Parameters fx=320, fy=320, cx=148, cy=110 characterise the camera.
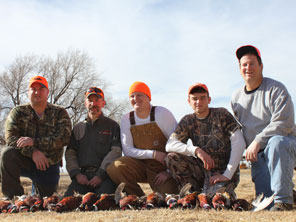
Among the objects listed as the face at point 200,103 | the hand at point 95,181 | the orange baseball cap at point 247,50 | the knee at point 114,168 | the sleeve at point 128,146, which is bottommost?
the hand at point 95,181

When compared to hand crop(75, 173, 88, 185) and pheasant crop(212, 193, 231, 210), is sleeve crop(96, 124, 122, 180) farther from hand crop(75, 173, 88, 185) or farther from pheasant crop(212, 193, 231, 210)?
pheasant crop(212, 193, 231, 210)

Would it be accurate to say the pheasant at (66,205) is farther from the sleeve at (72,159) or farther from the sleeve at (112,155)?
the sleeve at (72,159)

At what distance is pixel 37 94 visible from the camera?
6301 millimetres

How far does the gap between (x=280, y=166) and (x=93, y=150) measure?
11.2 ft

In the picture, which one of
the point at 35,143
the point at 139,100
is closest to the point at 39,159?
the point at 35,143

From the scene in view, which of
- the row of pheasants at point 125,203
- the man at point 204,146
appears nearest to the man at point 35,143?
the row of pheasants at point 125,203

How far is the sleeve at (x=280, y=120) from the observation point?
4.66m

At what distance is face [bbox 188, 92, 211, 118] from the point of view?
538cm

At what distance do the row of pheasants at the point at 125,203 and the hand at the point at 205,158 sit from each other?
47 centimetres

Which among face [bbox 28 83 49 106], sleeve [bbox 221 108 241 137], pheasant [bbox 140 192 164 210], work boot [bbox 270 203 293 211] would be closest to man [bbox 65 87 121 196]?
face [bbox 28 83 49 106]

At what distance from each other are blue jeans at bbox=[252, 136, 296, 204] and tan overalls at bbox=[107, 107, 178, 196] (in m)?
1.73

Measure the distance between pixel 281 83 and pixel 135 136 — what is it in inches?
105

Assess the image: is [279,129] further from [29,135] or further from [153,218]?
[29,135]

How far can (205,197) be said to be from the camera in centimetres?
444
